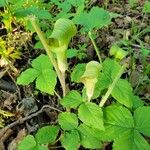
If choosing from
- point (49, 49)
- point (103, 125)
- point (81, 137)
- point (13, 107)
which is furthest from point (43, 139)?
point (13, 107)

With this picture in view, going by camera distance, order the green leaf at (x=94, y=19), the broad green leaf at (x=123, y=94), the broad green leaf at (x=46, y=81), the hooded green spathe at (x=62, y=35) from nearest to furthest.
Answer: the hooded green spathe at (x=62, y=35) < the broad green leaf at (x=123, y=94) < the broad green leaf at (x=46, y=81) < the green leaf at (x=94, y=19)

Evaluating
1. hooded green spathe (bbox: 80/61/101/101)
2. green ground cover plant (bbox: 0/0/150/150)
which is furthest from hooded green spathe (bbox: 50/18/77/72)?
hooded green spathe (bbox: 80/61/101/101)

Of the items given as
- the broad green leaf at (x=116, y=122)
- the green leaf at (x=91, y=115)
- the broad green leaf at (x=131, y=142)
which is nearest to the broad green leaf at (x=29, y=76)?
the green leaf at (x=91, y=115)

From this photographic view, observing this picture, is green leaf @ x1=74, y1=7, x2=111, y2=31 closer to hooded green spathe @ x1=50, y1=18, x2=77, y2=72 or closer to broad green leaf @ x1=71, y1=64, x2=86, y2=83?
broad green leaf @ x1=71, y1=64, x2=86, y2=83

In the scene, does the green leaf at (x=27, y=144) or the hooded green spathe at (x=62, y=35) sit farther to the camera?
the green leaf at (x=27, y=144)

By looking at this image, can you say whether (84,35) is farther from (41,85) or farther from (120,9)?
(41,85)

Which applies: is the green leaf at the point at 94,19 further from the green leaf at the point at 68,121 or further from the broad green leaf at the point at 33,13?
the green leaf at the point at 68,121

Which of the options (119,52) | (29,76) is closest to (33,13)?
(29,76)
